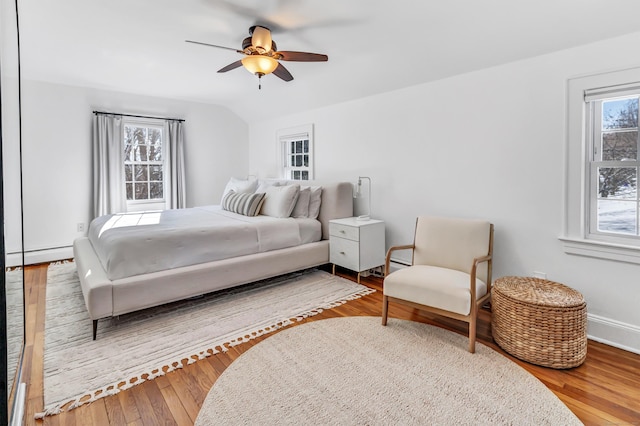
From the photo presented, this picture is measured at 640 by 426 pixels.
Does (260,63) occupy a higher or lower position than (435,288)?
higher

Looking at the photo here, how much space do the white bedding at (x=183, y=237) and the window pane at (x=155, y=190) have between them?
1.56 m

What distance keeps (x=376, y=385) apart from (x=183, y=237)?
2030 mm

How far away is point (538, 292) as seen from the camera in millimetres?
2275

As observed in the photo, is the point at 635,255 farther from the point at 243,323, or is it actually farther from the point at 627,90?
the point at 243,323

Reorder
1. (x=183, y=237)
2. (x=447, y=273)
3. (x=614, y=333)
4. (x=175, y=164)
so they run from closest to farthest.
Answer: (x=614, y=333) < (x=447, y=273) < (x=183, y=237) < (x=175, y=164)

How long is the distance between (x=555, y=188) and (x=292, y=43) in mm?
2572

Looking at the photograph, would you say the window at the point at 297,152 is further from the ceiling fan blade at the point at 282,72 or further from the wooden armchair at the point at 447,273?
the wooden armchair at the point at 447,273

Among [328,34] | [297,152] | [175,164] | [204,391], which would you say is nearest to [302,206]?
[297,152]

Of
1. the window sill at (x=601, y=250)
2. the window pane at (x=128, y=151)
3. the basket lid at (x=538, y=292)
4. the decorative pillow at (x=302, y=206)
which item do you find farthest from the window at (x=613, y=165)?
the window pane at (x=128, y=151)

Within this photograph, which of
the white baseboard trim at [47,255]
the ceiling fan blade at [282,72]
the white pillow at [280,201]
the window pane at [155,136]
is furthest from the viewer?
the window pane at [155,136]

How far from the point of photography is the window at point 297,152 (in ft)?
16.4

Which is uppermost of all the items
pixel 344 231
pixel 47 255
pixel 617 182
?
pixel 617 182

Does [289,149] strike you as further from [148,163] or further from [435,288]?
[435,288]

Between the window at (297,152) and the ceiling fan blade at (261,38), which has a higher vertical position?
the ceiling fan blade at (261,38)
